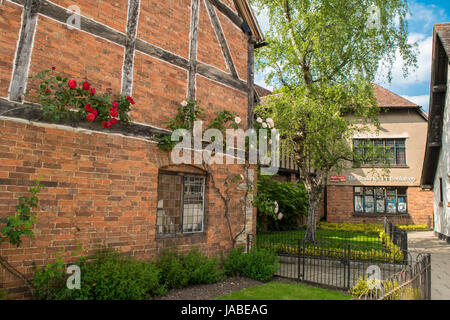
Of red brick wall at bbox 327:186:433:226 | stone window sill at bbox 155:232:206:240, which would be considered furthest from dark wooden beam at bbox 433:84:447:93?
stone window sill at bbox 155:232:206:240

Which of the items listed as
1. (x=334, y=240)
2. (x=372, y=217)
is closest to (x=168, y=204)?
(x=334, y=240)

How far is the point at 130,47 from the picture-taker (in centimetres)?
649

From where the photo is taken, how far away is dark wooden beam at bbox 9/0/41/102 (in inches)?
193

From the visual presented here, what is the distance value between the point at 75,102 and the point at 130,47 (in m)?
1.84

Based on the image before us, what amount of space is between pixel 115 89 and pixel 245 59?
177 inches

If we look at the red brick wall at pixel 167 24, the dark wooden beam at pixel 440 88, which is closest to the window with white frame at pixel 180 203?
the red brick wall at pixel 167 24

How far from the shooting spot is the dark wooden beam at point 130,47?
638 centimetres

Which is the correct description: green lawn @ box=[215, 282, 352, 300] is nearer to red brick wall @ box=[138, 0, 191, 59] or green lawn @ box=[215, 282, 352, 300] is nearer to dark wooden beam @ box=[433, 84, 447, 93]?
red brick wall @ box=[138, 0, 191, 59]

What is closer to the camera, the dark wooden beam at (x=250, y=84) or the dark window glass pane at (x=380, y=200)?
the dark wooden beam at (x=250, y=84)

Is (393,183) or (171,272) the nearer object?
(171,272)

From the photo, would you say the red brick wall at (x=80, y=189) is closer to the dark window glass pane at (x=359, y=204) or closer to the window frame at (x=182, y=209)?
the window frame at (x=182, y=209)

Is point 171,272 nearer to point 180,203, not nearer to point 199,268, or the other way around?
point 199,268

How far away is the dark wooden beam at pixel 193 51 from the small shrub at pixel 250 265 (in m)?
4.11

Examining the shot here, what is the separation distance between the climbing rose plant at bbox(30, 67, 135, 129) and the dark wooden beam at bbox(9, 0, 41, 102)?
212 millimetres
